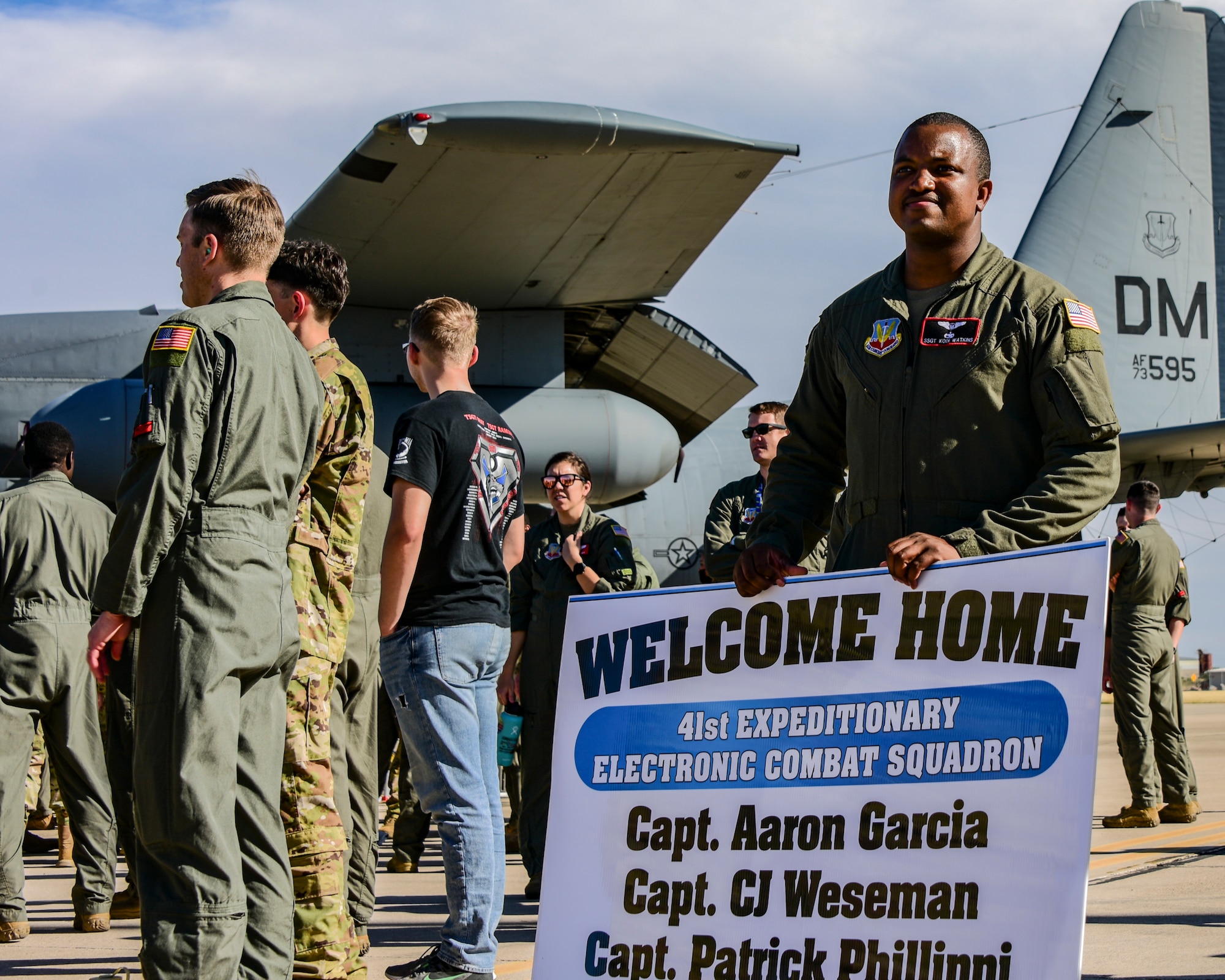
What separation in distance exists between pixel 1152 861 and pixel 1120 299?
470 inches

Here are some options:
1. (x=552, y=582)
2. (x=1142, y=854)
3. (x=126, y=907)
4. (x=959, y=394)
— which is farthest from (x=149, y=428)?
(x=1142, y=854)

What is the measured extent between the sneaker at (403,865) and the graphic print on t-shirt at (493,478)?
327 cm

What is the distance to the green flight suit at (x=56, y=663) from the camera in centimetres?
490

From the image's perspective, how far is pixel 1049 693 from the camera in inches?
90.6

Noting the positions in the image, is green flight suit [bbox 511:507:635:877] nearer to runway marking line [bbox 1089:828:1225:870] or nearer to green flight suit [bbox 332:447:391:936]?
green flight suit [bbox 332:447:391:936]

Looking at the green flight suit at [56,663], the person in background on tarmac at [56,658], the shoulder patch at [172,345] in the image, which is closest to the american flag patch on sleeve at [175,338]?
the shoulder patch at [172,345]

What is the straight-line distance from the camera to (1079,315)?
2725 millimetres

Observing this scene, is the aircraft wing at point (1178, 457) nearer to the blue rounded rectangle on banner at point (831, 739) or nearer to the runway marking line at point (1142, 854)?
the runway marking line at point (1142, 854)

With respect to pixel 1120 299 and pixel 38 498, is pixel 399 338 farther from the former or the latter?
pixel 1120 299

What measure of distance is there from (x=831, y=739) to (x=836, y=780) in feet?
0.26

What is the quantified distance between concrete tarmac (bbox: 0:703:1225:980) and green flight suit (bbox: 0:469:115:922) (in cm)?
37

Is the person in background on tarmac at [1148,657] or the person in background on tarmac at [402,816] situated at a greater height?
the person in background on tarmac at [1148,657]

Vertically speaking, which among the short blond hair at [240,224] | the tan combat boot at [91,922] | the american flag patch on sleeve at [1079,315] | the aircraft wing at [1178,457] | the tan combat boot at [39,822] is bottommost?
the tan combat boot at [91,922]

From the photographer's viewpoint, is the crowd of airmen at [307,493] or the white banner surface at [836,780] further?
the crowd of airmen at [307,493]
